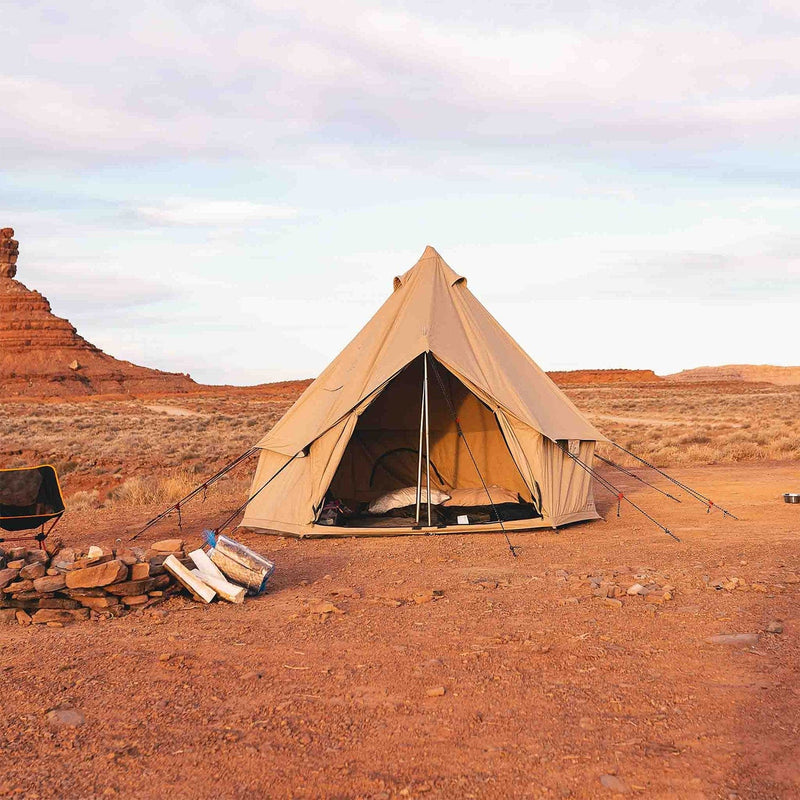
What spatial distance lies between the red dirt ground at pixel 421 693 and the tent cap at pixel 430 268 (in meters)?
5.07

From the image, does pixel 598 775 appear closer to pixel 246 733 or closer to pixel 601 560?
pixel 246 733

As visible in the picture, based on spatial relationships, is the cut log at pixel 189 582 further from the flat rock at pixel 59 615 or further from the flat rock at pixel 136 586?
the flat rock at pixel 59 615

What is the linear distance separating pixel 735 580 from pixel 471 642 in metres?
2.71

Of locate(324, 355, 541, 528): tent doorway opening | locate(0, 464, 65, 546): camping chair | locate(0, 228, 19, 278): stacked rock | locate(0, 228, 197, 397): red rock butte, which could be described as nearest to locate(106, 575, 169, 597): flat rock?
locate(0, 464, 65, 546): camping chair

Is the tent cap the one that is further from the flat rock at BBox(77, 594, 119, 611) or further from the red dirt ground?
the flat rock at BBox(77, 594, 119, 611)

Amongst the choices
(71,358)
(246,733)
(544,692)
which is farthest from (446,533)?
(71,358)

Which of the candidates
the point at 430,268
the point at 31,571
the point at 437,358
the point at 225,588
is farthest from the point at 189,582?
the point at 430,268

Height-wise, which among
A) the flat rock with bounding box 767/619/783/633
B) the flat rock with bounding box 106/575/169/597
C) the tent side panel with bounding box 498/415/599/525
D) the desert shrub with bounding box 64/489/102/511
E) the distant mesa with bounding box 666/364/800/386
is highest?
the distant mesa with bounding box 666/364/800/386

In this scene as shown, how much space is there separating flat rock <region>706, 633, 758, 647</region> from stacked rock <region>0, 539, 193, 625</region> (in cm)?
402

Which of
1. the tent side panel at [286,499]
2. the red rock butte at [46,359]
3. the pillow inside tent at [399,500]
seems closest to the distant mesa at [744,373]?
the red rock butte at [46,359]

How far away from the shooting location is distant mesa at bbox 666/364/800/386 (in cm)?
13162

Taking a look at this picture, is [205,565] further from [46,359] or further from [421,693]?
[46,359]

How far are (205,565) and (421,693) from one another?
9.38ft

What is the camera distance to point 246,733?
4066 mm
